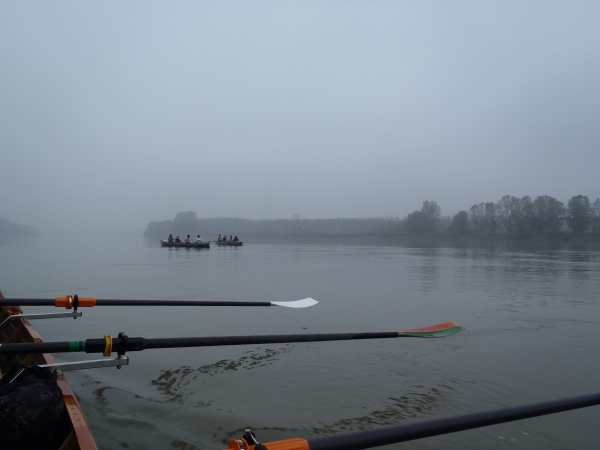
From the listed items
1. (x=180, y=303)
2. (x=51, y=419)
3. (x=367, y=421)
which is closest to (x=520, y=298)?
(x=367, y=421)

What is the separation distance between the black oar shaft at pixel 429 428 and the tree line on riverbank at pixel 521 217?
77.4 m

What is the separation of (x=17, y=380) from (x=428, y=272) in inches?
719

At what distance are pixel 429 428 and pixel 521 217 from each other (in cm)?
8334

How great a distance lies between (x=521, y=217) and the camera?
2982 inches

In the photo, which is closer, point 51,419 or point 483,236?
point 51,419

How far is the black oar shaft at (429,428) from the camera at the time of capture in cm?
191

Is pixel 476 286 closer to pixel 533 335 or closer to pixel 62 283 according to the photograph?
pixel 533 335

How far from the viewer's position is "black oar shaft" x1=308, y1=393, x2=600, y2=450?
1905 mm

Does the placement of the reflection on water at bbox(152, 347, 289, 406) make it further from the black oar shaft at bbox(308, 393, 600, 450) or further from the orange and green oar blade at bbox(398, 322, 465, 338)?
the black oar shaft at bbox(308, 393, 600, 450)

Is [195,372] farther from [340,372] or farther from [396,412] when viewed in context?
[396,412]

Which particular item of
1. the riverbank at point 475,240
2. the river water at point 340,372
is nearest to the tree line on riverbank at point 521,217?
the riverbank at point 475,240

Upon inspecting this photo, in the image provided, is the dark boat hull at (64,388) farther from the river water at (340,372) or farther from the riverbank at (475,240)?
the riverbank at (475,240)

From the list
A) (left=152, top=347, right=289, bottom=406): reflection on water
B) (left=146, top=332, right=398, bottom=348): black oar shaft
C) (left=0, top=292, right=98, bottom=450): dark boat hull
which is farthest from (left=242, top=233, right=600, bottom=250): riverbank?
(left=146, top=332, right=398, bottom=348): black oar shaft

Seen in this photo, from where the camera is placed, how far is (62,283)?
14156mm
